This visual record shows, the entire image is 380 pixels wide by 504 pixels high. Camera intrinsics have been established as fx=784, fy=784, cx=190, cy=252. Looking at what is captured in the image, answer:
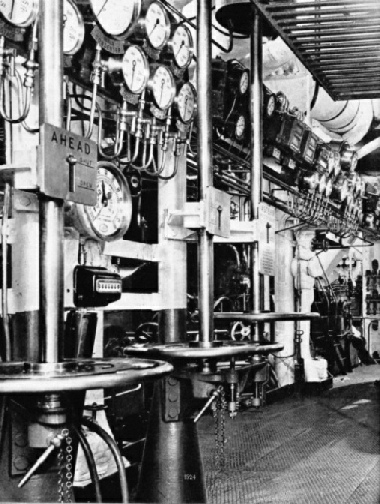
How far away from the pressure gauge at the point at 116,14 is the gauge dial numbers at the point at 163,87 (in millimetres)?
347

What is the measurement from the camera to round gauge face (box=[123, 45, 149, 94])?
9.91 ft

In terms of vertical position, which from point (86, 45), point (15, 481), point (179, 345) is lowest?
point (15, 481)

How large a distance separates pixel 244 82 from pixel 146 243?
3.67 feet

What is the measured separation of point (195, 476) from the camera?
2932mm

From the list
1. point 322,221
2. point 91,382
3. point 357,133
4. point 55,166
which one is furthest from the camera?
point 357,133

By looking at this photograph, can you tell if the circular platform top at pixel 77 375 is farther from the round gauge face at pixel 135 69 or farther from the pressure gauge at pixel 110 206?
the round gauge face at pixel 135 69

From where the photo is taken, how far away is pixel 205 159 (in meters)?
2.84

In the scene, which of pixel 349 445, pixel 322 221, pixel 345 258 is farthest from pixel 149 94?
pixel 345 258

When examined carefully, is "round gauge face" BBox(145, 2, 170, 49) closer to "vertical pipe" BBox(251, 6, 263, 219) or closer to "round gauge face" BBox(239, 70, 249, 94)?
"vertical pipe" BBox(251, 6, 263, 219)

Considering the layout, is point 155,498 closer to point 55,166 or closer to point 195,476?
point 195,476

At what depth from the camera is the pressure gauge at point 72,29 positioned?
264cm

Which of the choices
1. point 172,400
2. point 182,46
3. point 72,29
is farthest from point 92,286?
point 182,46

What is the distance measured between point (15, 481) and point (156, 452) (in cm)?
120

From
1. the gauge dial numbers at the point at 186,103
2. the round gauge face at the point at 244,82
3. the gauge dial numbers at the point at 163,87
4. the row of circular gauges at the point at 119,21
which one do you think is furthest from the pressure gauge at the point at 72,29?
the round gauge face at the point at 244,82
